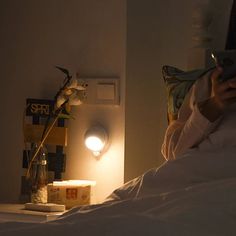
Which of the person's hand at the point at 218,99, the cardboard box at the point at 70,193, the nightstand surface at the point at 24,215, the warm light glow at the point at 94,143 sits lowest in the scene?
the nightstand surface at the point at 24,215

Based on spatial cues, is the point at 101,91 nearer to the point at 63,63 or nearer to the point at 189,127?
the point at 63,63

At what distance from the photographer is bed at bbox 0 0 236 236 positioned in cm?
92

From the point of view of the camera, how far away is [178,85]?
1.86 m

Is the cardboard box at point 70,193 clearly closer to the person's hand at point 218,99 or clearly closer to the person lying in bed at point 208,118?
the person lying in bed at point 208,118

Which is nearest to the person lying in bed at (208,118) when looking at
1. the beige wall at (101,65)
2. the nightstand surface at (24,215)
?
the beige wall at (101,65)

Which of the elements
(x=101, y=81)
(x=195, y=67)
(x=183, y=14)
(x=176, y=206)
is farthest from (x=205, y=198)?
(x=183, y=14)

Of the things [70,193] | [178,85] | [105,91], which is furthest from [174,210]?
[105,91]

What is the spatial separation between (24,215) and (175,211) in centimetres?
107

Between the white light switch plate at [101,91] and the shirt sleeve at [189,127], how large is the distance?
1.33 ft

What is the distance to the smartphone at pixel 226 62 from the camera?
166 centimetres

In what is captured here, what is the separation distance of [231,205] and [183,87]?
0.84 meters

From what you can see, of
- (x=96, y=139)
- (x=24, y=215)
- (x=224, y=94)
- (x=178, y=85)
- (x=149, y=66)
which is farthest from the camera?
(x=149, y=66)

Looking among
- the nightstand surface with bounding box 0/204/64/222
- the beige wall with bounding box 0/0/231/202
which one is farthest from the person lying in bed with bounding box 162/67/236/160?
the nightstand surface with bounding box 0/204/64/222

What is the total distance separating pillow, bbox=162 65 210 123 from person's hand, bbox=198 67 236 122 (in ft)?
0.49
